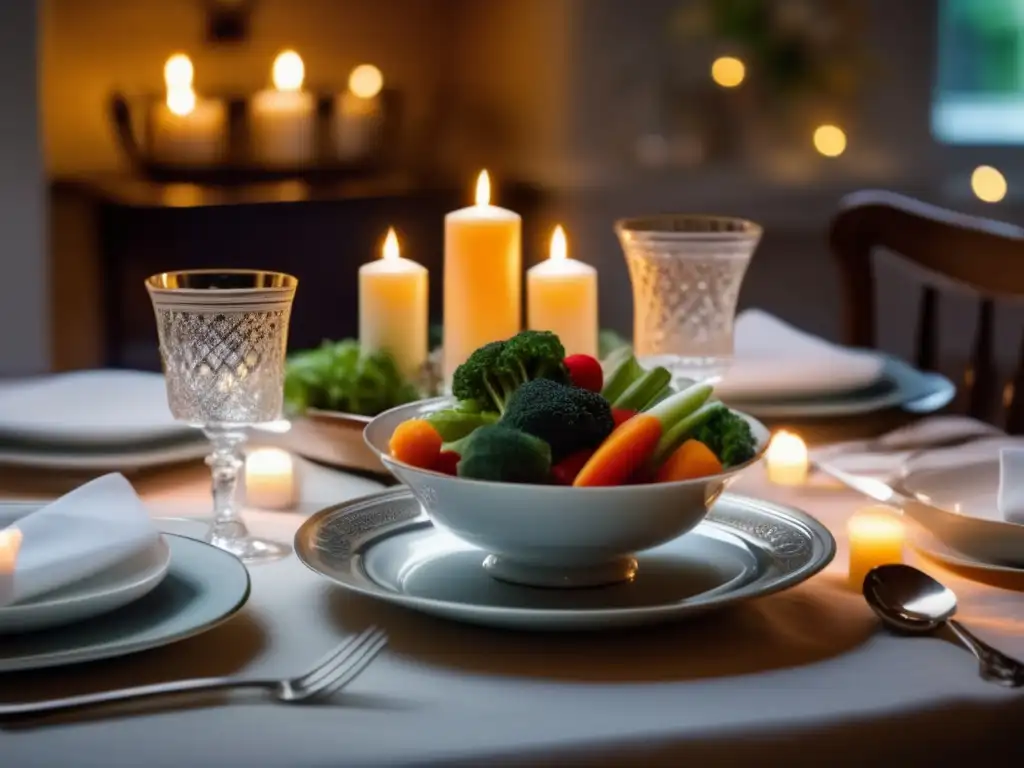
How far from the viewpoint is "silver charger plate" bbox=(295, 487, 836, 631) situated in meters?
0.73

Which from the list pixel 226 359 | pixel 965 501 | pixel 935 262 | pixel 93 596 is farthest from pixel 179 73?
pixel 93 596

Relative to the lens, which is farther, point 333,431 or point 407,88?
point 407,88

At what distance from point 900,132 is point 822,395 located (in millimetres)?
1845

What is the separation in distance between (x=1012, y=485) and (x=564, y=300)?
1.35 ft

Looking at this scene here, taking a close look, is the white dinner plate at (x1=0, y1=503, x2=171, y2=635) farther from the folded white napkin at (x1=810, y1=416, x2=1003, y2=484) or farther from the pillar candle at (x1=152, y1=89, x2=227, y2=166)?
the pillar candle at (x1=152, y1=89, x2=227, y2=166)

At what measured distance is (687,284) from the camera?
3.86ft

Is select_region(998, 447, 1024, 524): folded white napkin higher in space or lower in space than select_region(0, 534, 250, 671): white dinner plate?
higher

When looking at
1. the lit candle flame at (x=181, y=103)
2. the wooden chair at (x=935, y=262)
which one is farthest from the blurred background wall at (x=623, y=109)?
the wooden chair at (x=935, y=262)

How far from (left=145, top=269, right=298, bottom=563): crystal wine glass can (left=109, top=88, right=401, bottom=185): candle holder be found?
1.67 m

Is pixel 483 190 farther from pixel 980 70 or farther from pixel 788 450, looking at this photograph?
pixel 980 70

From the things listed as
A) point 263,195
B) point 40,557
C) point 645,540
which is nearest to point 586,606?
point 645,540

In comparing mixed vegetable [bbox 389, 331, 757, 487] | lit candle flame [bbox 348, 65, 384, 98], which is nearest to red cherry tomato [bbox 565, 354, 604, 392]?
mixed vegetable [bbox 389, 331, 757, 487]

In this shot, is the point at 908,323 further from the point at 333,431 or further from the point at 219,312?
the point at 219,312

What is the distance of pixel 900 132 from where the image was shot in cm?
298
